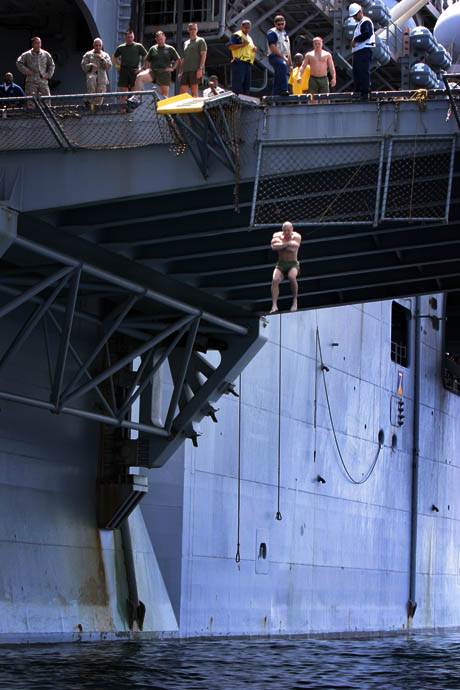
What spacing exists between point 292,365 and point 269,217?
14.4 metres

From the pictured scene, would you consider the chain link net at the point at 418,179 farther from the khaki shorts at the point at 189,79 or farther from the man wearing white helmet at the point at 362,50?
the khaki shorts at the point at 189,79

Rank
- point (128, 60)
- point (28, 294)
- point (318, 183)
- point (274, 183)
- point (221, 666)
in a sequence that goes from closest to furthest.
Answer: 1. point (221, 666)
2. point (274, 183)
3. point (318, 183)
4. point (28, 294)
5. point (128, 60)

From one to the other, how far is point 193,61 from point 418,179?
4961mm

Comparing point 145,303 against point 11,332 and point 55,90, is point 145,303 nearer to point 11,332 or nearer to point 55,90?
point 11,332

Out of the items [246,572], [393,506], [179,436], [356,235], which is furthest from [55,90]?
[393,506]

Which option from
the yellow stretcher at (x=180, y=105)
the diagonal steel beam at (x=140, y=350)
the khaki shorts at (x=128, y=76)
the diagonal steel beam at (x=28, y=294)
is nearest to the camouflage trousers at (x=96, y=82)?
the khaki shorts at (x=128, y=76)

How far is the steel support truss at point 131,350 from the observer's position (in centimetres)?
2414

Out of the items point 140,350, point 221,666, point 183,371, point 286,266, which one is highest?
point 286,266

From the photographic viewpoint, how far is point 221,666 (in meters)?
20.1

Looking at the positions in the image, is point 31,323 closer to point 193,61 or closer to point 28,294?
point 28,294

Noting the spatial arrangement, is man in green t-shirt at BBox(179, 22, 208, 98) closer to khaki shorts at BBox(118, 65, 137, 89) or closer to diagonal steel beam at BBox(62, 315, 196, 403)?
khaki shorts at BBox(118, 65, 137, 89)

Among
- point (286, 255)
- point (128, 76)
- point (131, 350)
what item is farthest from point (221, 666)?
point (128, 76)

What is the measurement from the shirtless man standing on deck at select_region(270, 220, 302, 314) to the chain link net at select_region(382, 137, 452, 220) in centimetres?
170

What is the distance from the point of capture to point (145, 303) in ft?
89.6
